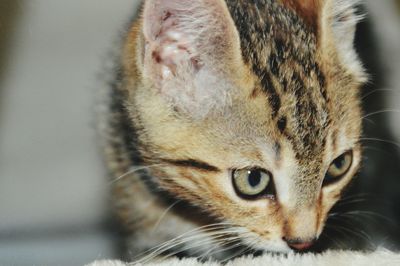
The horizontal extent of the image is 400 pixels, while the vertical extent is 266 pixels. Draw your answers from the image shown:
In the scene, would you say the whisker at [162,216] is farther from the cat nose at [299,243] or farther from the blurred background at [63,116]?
the cat nose at [299,243]

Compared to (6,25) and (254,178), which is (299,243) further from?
(6,25)

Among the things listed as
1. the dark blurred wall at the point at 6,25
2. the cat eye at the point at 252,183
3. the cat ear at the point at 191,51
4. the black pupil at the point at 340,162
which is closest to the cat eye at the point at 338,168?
the black pupil at the point at 340,162

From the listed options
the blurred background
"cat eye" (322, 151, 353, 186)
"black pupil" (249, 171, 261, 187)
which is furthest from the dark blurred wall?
Result: "cat eye" (322, 151, 353, 186)

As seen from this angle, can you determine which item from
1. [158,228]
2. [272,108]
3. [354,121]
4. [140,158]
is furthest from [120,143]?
[354,121]

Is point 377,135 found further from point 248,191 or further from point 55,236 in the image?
point 55,236

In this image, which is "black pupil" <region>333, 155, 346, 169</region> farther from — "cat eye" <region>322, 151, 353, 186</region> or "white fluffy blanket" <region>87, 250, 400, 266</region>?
"white fluffy blanket" <region>87, 250, 400, 266</region>

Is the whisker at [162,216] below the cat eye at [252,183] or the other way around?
below

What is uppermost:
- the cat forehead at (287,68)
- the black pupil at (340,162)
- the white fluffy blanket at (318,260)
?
the cat forehead at (287,68)
